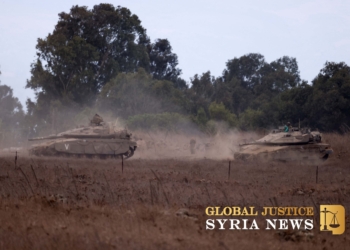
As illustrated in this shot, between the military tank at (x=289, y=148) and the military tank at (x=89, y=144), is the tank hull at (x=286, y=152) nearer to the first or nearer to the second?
the military tank at (x=289, y=148)

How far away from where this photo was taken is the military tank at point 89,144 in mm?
22484

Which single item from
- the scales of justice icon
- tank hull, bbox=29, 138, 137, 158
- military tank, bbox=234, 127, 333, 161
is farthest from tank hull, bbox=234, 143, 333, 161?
the scales of justice icon

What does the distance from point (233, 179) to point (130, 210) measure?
6.81 meters

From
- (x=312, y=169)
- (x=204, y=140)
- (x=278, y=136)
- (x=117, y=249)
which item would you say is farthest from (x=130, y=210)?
(x=204, y=140)

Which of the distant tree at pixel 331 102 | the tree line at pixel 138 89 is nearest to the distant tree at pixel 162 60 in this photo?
the tree line at pixel 138 89

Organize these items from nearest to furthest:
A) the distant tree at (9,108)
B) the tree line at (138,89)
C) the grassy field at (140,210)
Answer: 1. the grassy field at (140,210)
2. the tree line at (138,89)
3. the distant tree at (9,108)

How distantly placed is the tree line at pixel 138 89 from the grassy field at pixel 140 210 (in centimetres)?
2324

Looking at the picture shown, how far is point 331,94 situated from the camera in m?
35.7

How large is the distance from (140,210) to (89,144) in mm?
15368

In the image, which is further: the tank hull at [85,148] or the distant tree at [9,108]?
the distant tree at [9,108]

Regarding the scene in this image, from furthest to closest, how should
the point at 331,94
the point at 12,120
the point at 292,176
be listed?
the point at 12,120, the point at 331,94, the point at 292,176

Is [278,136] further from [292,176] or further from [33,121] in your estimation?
[33,121]

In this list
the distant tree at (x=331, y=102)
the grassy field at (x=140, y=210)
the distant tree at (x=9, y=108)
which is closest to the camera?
the grassy field at (x=140, y=210)

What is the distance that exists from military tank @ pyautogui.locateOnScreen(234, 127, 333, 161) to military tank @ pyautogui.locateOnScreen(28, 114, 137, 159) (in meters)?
4.88
